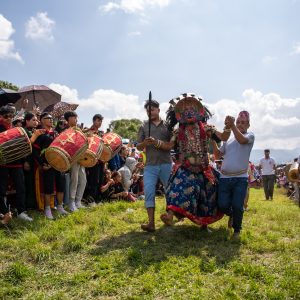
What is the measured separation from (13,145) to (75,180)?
1.99 m

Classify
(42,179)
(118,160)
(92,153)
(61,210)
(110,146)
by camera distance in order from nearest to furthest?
(42,179), (61,210), (92,153), (110,146), (118,160)

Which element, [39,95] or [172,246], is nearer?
[172,246]

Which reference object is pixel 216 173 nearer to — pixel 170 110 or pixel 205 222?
pixel 205 222

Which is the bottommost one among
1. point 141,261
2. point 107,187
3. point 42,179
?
point 141,261

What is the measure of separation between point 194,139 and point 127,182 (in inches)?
166

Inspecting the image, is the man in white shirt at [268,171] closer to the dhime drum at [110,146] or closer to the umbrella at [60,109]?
the dhime drum at [110,146]

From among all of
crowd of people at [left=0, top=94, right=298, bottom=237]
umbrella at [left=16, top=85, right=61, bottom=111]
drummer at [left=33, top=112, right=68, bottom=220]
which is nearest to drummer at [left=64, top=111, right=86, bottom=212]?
drummer at [left=33, top=112, right=68, bottom=220]

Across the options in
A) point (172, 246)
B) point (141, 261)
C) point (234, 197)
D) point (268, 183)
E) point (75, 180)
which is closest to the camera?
point (141, 261)

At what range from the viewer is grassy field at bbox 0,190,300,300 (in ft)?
12.4

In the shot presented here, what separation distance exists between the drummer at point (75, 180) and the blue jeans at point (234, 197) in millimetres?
3069

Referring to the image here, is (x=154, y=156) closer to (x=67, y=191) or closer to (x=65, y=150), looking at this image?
(x=65, y=150)

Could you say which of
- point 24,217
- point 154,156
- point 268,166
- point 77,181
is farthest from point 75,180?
point 268,166

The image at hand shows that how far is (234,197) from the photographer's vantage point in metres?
5.76

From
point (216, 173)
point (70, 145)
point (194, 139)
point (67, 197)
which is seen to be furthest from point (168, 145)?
point (67, 197)
